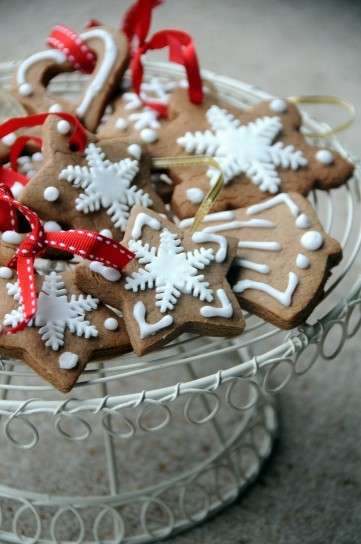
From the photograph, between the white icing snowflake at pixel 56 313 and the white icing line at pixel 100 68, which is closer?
the white icing snowflake at pixel 56 313

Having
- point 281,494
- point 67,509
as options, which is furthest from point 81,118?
point 281,494

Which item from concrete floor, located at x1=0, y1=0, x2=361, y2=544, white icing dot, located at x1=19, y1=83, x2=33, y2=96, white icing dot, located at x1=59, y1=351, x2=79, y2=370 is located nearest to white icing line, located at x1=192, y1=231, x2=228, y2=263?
white icing dot, located at x1=59, y1=351, x2=79, y2=370

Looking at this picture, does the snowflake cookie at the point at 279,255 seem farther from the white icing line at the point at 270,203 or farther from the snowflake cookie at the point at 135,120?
the snowflake cookie at the point at 135,120

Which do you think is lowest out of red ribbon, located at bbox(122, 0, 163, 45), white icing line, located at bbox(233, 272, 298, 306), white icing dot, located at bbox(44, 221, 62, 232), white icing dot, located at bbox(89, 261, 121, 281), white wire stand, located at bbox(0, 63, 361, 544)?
white wire stand, located at bbox(0, 63, 361, 544)

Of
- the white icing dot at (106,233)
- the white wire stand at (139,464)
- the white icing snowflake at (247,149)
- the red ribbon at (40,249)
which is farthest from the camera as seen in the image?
the white wire stand at (139,464)

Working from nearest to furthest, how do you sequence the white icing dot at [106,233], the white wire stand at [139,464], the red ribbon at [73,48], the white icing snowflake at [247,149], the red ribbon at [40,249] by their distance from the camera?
the red ribbon at [40,249], the white icing dot at [106,233], the white icing snowflake at [247,149], the red ribbon at [73,48], the white wire stand at [139,464]

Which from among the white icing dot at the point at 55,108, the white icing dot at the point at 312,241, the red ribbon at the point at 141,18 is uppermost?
the red ribbon at the point at 141,18

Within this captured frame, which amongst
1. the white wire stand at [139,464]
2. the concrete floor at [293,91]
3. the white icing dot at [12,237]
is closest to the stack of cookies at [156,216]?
the white icing dot at [12,237]

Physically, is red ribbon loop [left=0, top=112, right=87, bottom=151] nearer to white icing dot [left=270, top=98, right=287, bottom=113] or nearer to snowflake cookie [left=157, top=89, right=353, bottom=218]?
snowflake cookie [left=157, top=89, right=353, bottom=218]
